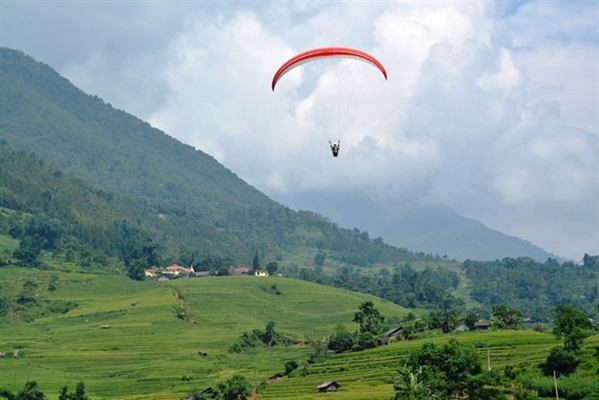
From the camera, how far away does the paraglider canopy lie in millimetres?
54531

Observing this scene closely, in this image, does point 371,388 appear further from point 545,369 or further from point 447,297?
point 447,297

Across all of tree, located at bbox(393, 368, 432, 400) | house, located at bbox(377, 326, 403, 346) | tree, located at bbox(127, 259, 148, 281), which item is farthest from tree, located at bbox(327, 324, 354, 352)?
tree, located at bbox(127, 259, 148, 281)

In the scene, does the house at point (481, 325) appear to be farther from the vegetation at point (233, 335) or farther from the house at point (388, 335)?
the house at point (388, 335)

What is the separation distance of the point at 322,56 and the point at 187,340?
62801mm

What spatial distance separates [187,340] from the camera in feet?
361

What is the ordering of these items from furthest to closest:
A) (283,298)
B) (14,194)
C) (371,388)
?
1. (14,194)
2. (283,298)
3. (371,388)

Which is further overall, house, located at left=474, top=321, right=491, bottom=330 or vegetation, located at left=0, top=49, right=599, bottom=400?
house, located at left=474, top=321, right=491, bottom=330

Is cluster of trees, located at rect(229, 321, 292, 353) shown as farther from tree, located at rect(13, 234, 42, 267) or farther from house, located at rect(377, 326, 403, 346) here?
tree, located at rect(13, 234, 42, 267)

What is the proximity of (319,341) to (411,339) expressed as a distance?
51.6 feet

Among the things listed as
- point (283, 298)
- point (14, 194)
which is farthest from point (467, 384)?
point (14, 194)

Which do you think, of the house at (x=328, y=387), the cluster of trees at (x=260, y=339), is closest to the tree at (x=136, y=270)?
the cluster of trees at (x=260, y=339)

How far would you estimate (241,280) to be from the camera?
159m

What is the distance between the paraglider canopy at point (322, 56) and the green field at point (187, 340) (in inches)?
1035

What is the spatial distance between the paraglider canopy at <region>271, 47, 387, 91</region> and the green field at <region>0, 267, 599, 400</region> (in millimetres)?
26285
